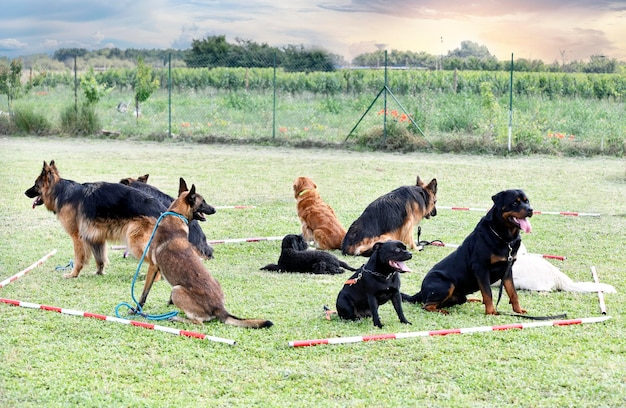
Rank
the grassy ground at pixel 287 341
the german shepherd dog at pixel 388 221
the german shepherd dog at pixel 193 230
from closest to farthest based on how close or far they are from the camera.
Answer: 1. the grassy ground at pixel 287 341
2. the german shepherd dog at pixel 193 230
3. the german shepherd dog at pixel 388 221

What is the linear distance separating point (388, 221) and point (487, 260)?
2782 millimetres

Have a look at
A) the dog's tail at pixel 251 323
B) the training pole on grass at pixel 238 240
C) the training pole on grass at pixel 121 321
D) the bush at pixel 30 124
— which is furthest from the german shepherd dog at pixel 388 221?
the bush at pixel 30 124

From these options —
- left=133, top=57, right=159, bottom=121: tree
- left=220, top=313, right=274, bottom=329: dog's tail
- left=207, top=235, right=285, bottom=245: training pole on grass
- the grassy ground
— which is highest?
left=133, top=57, right=159, bottom=121: tree

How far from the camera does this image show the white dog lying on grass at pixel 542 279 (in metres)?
7.49

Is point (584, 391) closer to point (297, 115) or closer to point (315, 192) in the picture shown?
point (315, 192)

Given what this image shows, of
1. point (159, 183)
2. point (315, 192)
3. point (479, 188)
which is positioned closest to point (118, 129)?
A: point (159, 183)

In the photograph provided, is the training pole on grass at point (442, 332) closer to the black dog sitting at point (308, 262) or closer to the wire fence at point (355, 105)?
the black dog sitting at point (308, 262)

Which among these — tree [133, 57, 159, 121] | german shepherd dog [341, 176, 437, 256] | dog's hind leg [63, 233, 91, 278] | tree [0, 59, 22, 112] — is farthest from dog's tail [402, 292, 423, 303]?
tree [0, 59, 22, 112]

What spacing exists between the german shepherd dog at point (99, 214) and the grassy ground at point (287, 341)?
0.37 meters

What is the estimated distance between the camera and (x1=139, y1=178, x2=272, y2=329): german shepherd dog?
20.5 ft

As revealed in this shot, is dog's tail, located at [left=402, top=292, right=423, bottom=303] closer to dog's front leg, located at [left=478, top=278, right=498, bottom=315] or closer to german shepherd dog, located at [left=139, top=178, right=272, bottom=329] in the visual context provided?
dog's front leg, located at [left=478, top=278, right=498, bottom=315]

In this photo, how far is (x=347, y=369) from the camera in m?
5.30

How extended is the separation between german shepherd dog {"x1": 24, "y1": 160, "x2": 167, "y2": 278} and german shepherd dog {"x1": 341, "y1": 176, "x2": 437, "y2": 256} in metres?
2.35

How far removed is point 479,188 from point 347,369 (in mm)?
9739
